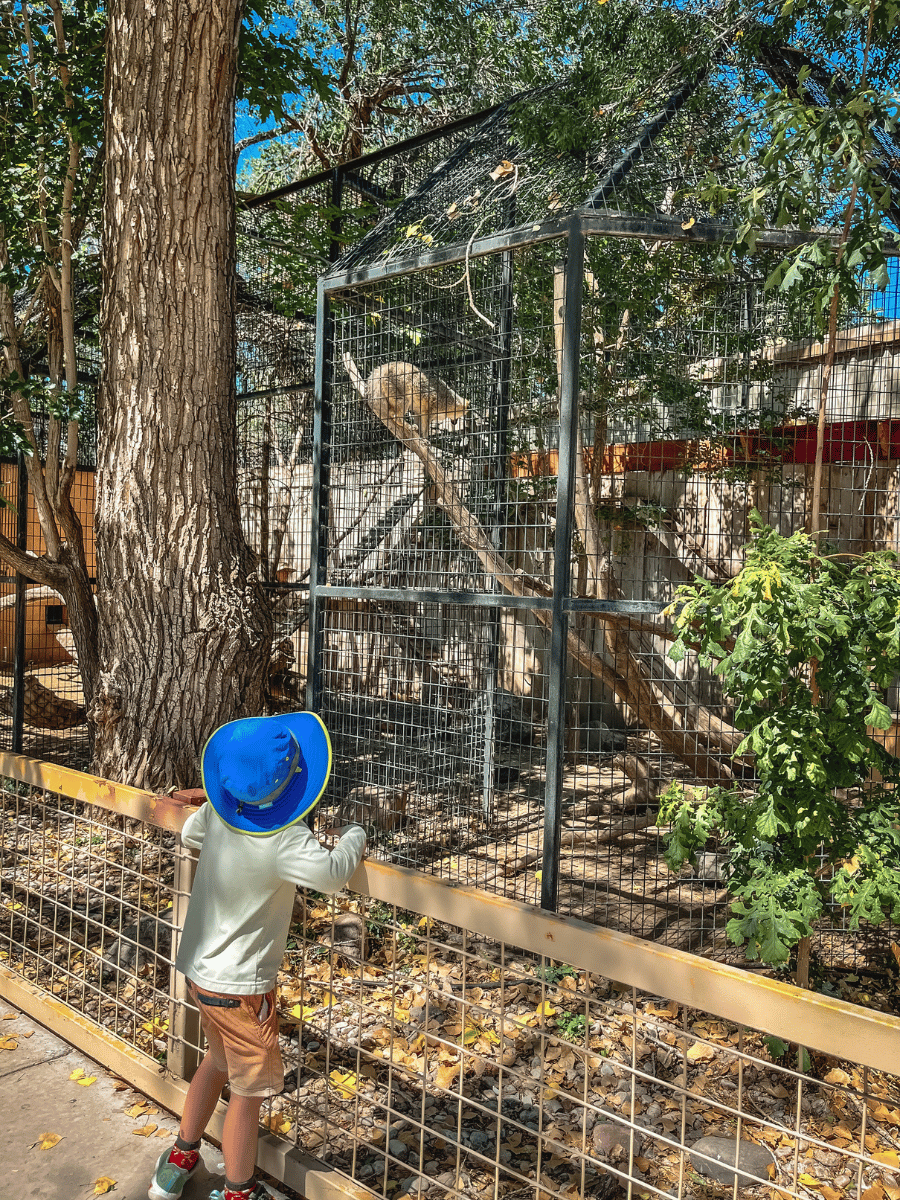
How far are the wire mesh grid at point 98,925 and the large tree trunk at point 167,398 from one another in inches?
25.3

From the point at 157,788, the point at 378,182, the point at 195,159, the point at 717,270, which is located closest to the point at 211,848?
the point at 157,788

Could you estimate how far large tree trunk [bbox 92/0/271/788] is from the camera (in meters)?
4.42

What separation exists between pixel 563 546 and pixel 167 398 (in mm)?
2336

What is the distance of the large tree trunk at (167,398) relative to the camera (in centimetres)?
442

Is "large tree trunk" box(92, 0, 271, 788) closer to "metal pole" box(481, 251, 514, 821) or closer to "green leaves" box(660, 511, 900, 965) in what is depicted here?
"metal pole" box(481, 251, 514, 821)

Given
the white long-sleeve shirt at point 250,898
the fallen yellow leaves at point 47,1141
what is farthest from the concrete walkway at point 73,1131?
the white long-sleeve shirt at point 250,898

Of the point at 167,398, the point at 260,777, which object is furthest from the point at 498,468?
the point at 260,777

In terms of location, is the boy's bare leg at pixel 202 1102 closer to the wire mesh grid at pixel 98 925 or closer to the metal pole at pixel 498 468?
the wire mesh grid at pixel 98 925

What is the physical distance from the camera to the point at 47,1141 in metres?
2.63

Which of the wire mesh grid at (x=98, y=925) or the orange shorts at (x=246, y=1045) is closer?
the orange shorts at (x=246, y=1045)

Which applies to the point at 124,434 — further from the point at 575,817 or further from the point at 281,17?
the point at 281,17

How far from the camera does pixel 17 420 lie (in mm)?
5836

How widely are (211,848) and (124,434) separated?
9.31ft

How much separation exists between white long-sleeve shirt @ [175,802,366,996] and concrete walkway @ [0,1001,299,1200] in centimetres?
68
